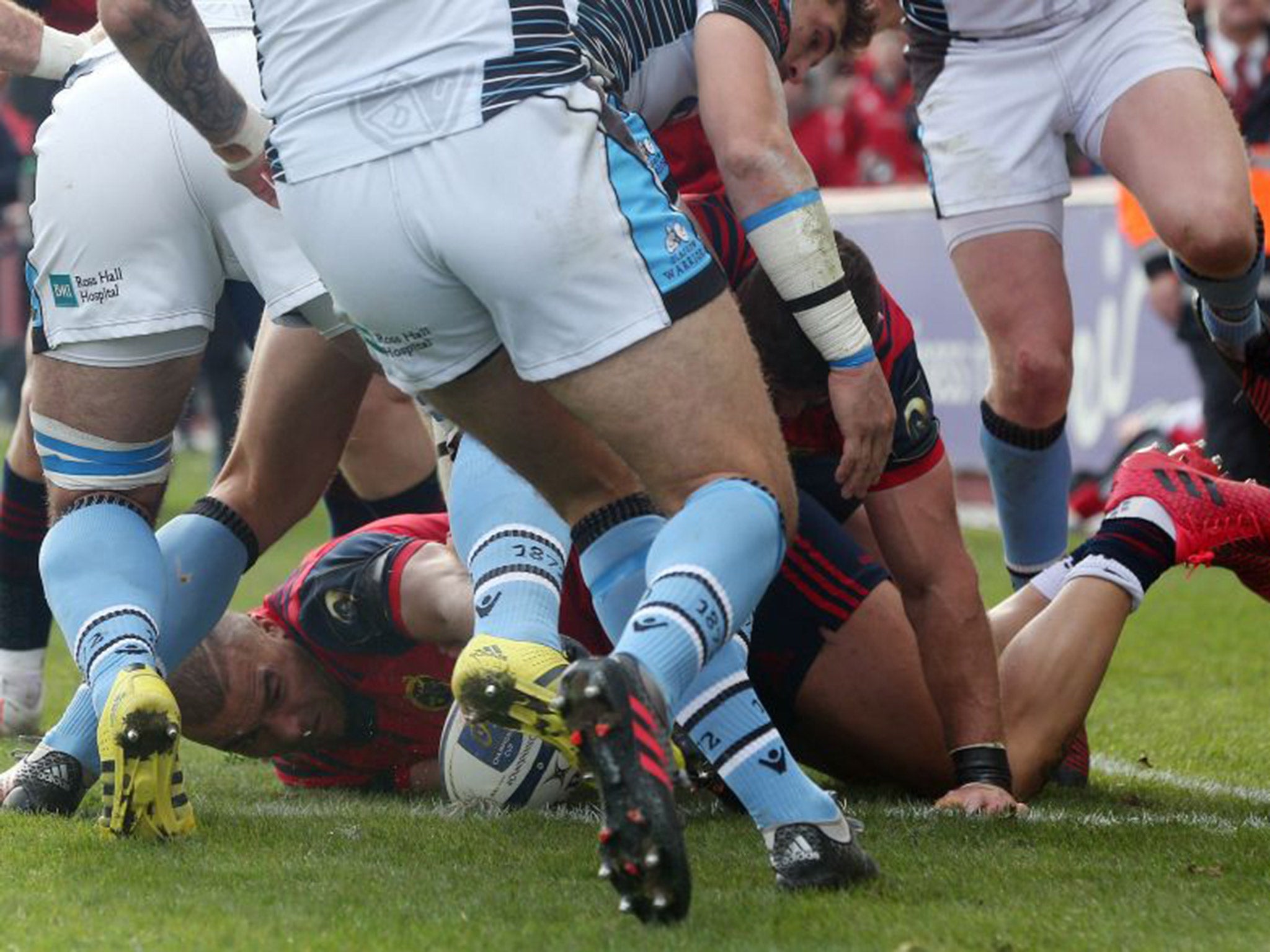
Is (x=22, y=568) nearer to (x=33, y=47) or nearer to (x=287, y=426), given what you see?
(x=287, y=426)

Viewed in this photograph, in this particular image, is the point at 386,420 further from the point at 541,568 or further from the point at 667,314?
the point at 667,314

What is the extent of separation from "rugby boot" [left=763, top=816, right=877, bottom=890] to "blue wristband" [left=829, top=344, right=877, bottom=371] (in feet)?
2.30

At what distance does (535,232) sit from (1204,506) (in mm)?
1884

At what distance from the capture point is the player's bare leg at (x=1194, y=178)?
4617mm

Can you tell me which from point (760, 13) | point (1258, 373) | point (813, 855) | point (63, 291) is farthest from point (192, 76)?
point (1258, 373)

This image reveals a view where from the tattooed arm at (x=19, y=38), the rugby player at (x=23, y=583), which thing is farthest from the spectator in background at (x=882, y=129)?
the tattooed arm at (x=19, y=38)

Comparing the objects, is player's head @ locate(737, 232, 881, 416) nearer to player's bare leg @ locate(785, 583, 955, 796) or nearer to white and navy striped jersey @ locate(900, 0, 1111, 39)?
player's bare leg @ locate(785, 583, 955, 796)

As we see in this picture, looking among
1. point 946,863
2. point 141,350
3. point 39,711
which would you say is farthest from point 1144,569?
point 39,711

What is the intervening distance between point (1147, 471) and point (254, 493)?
184cm

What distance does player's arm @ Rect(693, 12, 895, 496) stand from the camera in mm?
3307

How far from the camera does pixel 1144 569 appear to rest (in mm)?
4309

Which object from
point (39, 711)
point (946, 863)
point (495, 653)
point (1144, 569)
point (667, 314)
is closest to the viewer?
point (667, 314)

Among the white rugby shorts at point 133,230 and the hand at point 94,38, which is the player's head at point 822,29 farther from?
the hand at point 94,38

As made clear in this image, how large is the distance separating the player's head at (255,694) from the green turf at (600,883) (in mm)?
135
